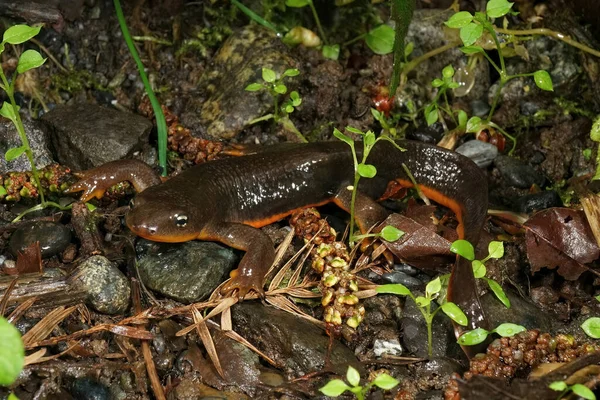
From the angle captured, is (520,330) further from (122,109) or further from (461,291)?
(122,109)

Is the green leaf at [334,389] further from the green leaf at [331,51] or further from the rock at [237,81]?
the green leaf at [331,51]

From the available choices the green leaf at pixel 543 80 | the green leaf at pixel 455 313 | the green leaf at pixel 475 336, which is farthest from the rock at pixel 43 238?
the green leaf at pixel 543 80

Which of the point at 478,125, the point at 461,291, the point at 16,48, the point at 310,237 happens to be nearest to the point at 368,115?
the point at 478,125

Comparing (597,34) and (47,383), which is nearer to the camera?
(47,383)

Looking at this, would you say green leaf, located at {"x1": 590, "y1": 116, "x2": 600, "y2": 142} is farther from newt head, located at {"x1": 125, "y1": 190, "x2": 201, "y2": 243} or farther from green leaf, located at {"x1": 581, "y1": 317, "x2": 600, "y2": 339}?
newt head, located at {"x1": 125, "y1": 190, "x2": 201, "y2": 243}

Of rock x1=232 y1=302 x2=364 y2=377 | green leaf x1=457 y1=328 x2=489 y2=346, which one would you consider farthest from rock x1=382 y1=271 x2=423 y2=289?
green leaf x1=457 y1=328 x2=489 y2=346
